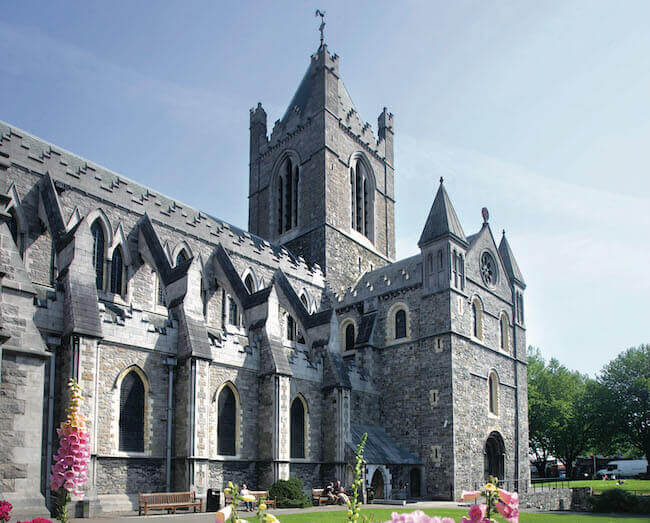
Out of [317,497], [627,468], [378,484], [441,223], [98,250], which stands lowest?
[627,468]

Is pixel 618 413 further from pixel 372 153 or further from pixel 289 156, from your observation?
pixel 289 156

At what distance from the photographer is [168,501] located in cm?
2014

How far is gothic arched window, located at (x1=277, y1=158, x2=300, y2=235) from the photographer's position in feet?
138

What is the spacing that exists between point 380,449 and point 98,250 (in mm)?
15571

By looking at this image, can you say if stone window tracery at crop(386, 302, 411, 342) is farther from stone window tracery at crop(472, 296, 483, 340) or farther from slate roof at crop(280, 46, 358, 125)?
slate roof at crop(280, 46, 358, 125)

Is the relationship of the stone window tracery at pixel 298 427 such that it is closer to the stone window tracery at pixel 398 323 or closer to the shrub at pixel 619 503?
the stone window tracery at pixel 398 323

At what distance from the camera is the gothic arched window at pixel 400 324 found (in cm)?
3284

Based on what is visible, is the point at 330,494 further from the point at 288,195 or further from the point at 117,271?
the point at 288,195

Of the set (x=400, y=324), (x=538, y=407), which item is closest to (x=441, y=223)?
(x=400, y=324)

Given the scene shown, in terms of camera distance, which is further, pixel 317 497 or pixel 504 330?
pixel 504 330

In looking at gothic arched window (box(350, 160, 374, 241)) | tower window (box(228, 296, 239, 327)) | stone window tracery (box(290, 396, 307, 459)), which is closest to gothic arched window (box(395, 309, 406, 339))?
stone window tracery (box(290, 396, 307, 459))

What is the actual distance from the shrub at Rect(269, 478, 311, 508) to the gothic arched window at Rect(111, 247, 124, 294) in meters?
10.1

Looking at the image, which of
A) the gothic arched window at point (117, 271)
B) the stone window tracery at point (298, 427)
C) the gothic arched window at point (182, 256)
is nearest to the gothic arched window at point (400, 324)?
the stone window tracery at point (298, 427)

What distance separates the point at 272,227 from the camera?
141 ft
